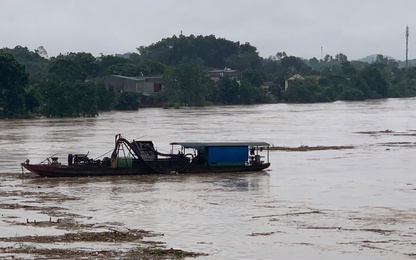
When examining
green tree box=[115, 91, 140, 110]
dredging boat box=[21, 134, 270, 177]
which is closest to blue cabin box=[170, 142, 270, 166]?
dredging boat box=[21, 134, 270, 177]

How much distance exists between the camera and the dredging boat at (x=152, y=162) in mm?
29234

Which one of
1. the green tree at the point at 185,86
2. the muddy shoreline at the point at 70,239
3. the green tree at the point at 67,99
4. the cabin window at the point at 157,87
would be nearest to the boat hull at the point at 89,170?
the muddy shoreline at the point at 70,239

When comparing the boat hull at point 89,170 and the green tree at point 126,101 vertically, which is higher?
the green tree at point 126,101

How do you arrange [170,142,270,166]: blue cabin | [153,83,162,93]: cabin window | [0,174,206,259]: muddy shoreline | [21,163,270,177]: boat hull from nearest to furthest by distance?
[0,174,206,259]: muddy shoreline < [21,163,270,177]: boat hull < [170,142,270,166]: blue cabin < [153,83,162,93]: cabin window

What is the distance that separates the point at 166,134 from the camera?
49969mm

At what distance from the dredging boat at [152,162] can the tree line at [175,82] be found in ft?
130

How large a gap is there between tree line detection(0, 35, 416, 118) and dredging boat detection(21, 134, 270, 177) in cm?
3948

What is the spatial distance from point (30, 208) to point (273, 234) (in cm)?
697

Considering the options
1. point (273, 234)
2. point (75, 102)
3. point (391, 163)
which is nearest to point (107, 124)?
point (75, 102)

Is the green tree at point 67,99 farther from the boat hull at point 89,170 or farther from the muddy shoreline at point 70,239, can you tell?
the muddy shoreline at point 70,239

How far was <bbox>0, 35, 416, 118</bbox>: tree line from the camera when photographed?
237ft

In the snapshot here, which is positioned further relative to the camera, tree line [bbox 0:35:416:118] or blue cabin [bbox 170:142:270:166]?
tree line [bbox 0:35:416:118]

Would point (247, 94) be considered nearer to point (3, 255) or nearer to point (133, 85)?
point (133, 85)

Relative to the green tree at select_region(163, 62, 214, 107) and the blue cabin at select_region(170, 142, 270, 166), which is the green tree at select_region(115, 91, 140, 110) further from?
the blue cabin at select_region(170, 142, 270, 166)
